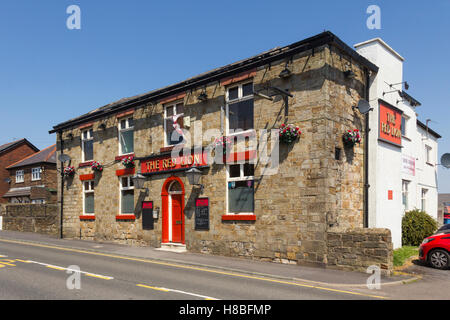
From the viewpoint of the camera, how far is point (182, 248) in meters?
16.0

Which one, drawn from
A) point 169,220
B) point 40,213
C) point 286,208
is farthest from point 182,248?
point 40,213

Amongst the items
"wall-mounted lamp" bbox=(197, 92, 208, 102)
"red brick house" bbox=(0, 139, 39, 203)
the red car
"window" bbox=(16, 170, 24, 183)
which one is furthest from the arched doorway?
"red brick house" bbox=(0, 139, 39, 203)

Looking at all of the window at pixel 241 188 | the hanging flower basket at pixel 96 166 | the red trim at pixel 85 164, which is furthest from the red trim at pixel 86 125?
the window at pixel 241 188

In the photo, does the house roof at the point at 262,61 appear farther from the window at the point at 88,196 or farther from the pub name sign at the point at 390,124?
the window at the point at 88,196

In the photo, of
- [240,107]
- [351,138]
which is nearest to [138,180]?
[240,107]

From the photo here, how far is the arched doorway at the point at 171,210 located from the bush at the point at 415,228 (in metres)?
9.99

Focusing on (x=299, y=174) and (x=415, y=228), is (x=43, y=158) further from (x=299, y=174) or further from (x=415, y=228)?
(x=415, y=228)

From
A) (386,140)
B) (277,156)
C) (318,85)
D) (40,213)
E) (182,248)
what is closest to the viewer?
(318,85)

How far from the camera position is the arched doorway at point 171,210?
647 inches

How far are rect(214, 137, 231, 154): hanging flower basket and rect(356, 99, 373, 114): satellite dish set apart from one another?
16.0ft

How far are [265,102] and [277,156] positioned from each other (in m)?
2.06

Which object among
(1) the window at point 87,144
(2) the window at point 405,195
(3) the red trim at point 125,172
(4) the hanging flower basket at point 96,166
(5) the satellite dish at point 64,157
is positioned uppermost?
(1) the window at point 87,144

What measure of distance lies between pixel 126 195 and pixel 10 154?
1383 inches
